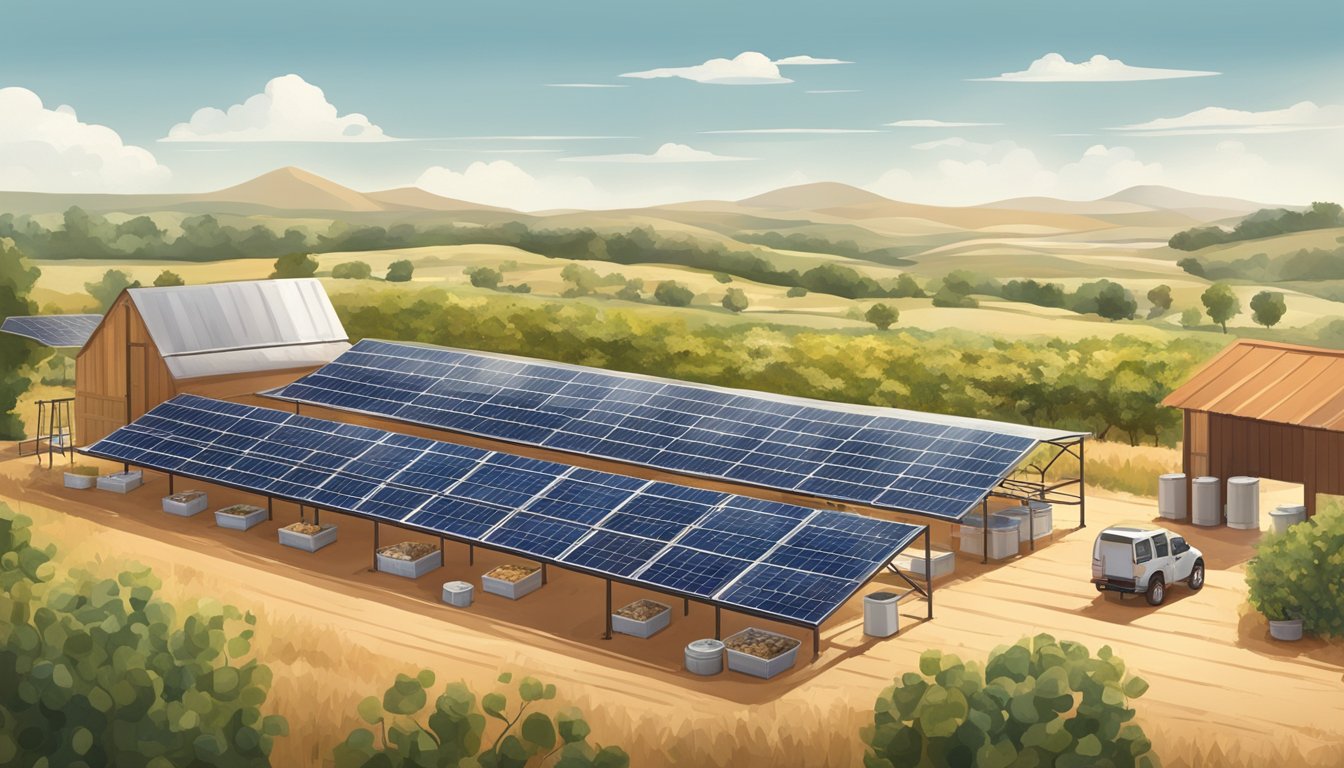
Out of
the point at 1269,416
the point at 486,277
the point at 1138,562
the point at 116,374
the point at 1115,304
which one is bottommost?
the point at 1138,562

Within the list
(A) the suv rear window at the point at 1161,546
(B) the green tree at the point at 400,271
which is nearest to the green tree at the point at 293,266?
(B) the green tree at the point at 400,271

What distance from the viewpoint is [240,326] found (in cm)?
5381

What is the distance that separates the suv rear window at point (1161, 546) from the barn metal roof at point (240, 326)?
3349 centimetres

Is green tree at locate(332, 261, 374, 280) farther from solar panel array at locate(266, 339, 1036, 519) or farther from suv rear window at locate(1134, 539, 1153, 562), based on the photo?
suv rear window at locate(1134, 539, 1153, 562)

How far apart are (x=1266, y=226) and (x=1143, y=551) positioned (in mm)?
101790

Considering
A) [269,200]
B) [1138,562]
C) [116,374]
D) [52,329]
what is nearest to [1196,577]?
[1138,562]

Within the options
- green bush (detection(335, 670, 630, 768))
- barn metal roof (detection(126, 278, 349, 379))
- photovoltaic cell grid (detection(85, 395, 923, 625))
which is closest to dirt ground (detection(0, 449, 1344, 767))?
photovoltaic cell grid (detection(85, 395, 923, 625))

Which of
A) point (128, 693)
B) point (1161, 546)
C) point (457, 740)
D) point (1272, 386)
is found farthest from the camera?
point (1272, 386)

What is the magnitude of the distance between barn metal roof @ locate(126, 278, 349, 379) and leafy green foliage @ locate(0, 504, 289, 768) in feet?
97.7

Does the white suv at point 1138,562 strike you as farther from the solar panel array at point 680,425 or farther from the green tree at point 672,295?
the green tree at point 672,295

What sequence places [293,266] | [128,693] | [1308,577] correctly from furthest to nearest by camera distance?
[293,266] → [1308,577] → [128,693]

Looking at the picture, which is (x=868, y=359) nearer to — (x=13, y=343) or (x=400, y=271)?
(x=13, y=343)

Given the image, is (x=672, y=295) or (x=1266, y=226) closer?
(x=1266, y=226)

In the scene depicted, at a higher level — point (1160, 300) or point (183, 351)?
point (1160, 300)
